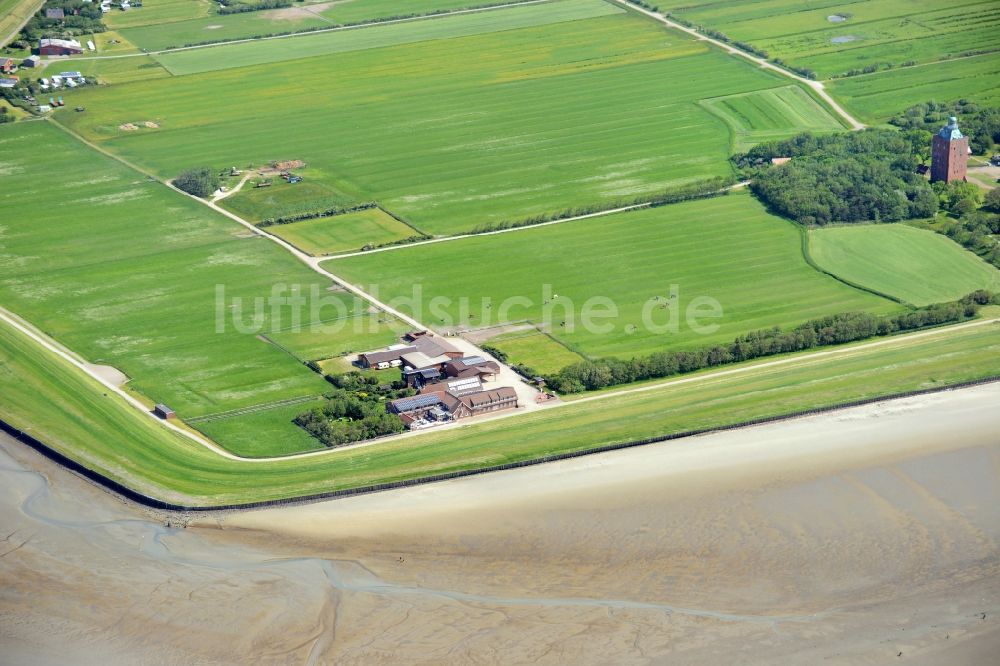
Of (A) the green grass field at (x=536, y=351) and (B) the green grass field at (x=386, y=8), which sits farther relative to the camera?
(B) the green grass field at (x=386, y=8)

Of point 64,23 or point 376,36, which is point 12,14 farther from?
point 376,36

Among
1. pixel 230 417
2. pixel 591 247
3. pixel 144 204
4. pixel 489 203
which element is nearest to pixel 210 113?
pixel 144 204

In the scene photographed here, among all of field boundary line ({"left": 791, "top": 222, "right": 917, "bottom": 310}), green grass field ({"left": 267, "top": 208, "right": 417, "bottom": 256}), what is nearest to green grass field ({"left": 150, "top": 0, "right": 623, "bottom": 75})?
green grass field ({"left": 267, "top": 208, "right": 417, "bottom": 256})

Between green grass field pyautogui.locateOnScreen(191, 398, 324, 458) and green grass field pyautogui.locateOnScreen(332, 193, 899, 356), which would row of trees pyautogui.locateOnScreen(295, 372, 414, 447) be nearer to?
green grass field pyautogui.locateOnScreen(191, 398, 324, 458)

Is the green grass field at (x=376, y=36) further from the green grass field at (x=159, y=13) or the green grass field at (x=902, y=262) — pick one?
the green grass field at (x=902, y=262)

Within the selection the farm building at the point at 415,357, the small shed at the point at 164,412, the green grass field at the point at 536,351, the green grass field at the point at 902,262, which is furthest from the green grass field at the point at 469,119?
the small shed at the point at 164,412

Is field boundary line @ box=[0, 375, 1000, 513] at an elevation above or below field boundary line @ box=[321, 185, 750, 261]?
below

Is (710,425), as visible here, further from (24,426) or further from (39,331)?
Answer: (39,331)
